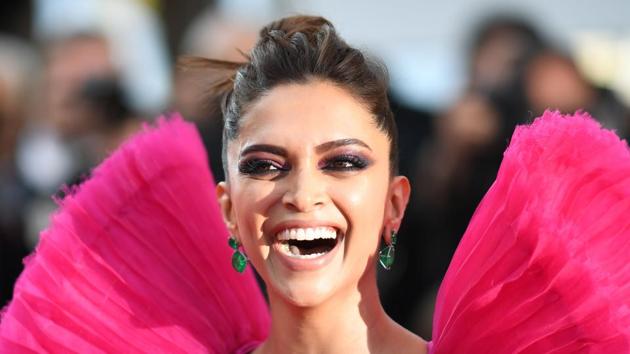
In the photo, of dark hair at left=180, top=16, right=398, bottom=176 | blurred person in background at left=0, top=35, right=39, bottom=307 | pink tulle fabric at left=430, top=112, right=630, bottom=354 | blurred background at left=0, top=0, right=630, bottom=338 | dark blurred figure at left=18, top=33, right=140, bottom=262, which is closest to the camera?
pink tulle fabric at left=430, top=112, right=630, bottom=354

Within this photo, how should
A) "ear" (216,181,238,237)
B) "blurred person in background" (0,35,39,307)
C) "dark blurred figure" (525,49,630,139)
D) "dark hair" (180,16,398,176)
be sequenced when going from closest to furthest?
1. "dark hair" (180,16,398,176)
2. "ear" (216,181,238,237)
3. "dark blurred figure" (525,49,630,139)
4. "blurred person in background" (0,35,39,307)

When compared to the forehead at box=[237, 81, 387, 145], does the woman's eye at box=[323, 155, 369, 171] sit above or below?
below

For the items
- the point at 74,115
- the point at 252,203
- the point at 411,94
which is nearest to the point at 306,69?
the point at 252,203

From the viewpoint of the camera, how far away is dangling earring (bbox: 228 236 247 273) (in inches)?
144

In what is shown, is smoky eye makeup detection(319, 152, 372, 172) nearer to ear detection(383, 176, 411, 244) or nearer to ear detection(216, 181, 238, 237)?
ear detection(383, 176, 411, 244)

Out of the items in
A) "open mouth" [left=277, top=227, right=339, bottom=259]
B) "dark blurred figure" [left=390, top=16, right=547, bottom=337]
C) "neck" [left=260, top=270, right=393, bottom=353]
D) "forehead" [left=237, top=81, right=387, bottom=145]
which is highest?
"dark blurred figure" [left=390, top=16, right=547, bottom=337]

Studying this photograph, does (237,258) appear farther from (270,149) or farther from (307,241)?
(270,149)

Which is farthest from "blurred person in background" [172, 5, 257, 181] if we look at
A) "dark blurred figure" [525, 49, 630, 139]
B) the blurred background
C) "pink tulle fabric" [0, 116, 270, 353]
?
"pink tulle fabric" [0, 116, 270, 353]

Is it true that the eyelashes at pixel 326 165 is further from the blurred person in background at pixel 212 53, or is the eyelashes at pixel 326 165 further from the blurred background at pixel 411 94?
the blurred person in background at pixel 212 53

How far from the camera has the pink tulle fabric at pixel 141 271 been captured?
3781mm

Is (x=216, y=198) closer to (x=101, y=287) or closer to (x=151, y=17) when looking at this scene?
(x=101, y=287)

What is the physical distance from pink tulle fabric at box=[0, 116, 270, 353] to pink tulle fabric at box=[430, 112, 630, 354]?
2.28 feet

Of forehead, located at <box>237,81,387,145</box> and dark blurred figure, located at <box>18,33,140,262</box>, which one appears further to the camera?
dark blurred figure, located at <box>18,33,140,262</box>

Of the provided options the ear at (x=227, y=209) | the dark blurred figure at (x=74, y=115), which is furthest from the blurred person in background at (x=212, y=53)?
the ear at (x=227, y=209)
